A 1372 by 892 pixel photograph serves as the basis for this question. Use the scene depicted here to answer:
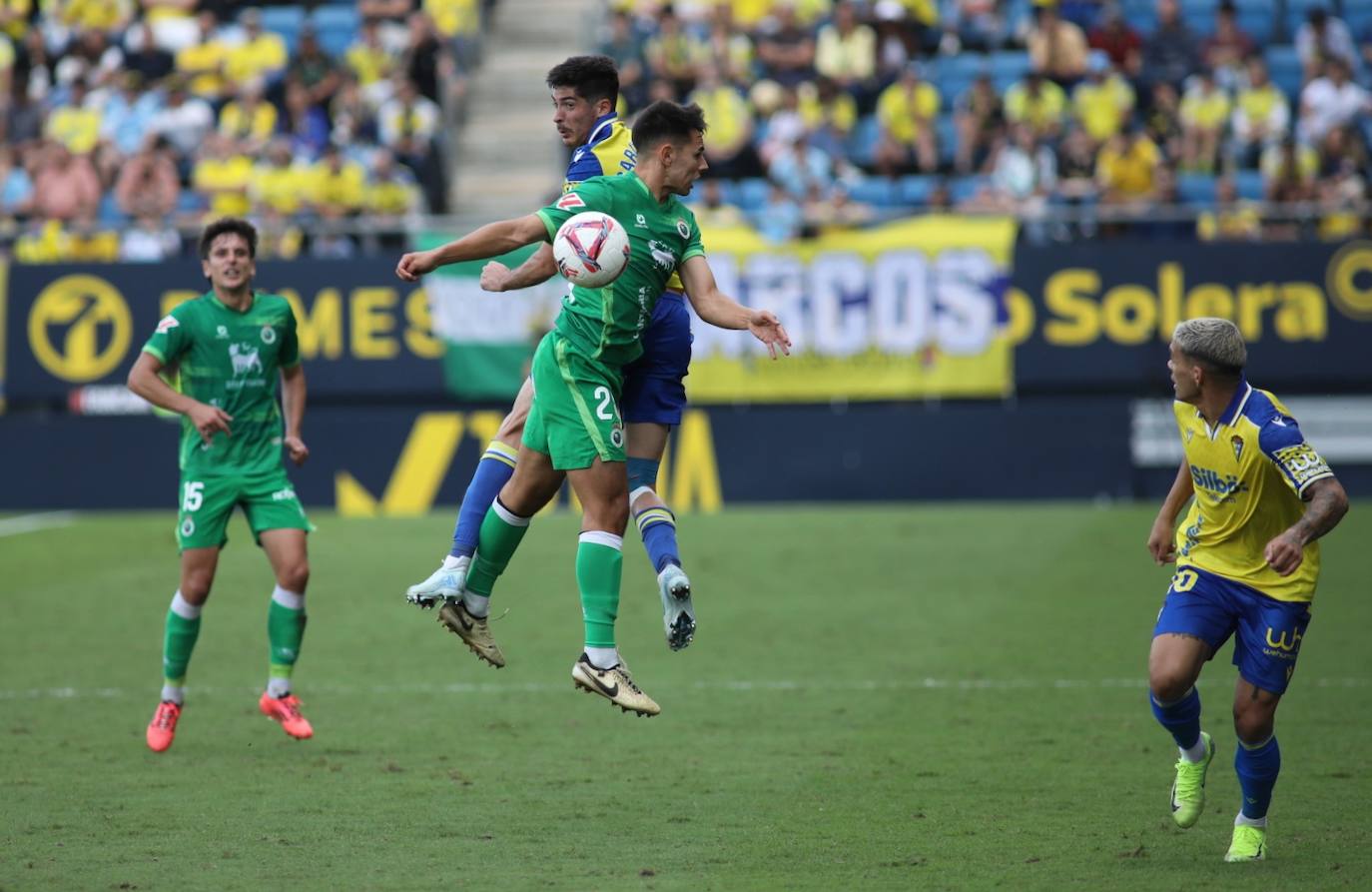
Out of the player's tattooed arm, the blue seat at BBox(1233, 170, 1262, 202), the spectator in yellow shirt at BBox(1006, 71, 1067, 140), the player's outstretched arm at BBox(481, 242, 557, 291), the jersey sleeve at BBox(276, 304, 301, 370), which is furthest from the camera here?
the spectator in yellow shirt at BBox(1006, 71, 1067, 140)

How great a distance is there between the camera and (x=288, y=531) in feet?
31.9

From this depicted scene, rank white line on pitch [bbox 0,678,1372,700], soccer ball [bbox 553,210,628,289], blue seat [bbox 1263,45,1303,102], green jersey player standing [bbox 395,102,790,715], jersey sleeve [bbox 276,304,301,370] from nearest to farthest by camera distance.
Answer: soccer ball [bbox 553,210,628,289] → green jersey player standing [bbox 395,102,790,715] → jersey sleeve [bbox 276,304,301,370] → white line on pitch [bbox 0,678,1372,700] → blue seat [bbox 1263,45,1303,102]

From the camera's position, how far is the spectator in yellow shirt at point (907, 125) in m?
20.7

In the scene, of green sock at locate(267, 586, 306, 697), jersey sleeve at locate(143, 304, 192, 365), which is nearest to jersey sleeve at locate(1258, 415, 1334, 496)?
green sock at locate(267, 586, 306, 697)

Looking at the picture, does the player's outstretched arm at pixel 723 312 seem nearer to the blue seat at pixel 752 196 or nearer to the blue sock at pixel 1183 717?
the blue sock at pixel 1183 717

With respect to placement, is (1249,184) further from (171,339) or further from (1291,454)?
(1291,454)

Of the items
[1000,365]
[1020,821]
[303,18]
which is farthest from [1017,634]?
[303,18]

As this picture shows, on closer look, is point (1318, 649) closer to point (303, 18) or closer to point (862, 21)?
point (862, 21)

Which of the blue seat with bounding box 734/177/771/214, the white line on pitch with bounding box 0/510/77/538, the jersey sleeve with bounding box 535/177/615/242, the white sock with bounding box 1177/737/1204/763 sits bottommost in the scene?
the white line on pitch with bounding box 0/510/77/538

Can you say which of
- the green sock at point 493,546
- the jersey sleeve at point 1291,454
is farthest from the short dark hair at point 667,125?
the jersey sleeve at point 1291,454

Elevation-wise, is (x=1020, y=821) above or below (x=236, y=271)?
below

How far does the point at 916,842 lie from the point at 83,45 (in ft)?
66.3

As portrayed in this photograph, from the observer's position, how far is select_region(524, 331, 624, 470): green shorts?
310 inches

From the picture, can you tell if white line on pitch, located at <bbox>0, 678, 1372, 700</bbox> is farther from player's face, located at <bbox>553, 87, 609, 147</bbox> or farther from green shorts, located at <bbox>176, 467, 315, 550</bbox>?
player's face, located at <bbox>553, 87, 609, 147</bbox>
